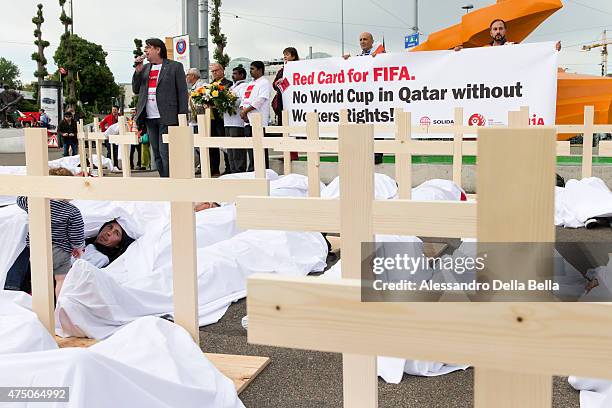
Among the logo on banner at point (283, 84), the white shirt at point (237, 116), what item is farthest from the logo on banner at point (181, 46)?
the logo on banner at point (283, 84)

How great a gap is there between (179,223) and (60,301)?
3.58 ft

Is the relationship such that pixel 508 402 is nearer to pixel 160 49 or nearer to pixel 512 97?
pixel 160 49

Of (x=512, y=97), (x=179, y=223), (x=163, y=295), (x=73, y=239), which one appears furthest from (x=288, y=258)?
(x=512, y=97)

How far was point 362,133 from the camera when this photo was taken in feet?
5.35

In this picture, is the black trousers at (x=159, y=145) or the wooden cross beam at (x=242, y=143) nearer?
the wooden cross beam at (x=242, y=143)

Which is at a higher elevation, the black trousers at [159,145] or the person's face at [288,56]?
the person's face at [288,56]

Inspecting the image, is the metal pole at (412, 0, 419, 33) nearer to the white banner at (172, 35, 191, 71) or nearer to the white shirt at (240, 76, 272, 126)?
the white banner at (172, 35, 191, 71)

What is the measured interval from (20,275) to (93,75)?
57.6 m

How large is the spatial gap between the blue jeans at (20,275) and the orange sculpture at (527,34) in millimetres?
7826

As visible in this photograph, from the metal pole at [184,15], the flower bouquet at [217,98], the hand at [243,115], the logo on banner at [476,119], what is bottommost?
the logo on banner at [476,119]

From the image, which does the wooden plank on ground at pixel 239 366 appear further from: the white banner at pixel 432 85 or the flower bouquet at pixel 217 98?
the flower bouquet at pixel 217 98

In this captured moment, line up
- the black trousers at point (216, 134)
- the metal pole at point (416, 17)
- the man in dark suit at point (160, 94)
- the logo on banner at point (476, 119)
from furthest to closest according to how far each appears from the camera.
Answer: the metal pole at point (416, 17) < the black trousers at point (216, 134) < the logo on banner at point (476, 119) < the man in dark suit at point (160, 94)

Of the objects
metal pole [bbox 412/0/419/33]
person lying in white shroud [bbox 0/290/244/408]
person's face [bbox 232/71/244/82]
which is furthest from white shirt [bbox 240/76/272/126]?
metal pole [bbox 412/0/419/33]

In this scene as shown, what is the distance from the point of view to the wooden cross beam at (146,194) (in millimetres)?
2941
